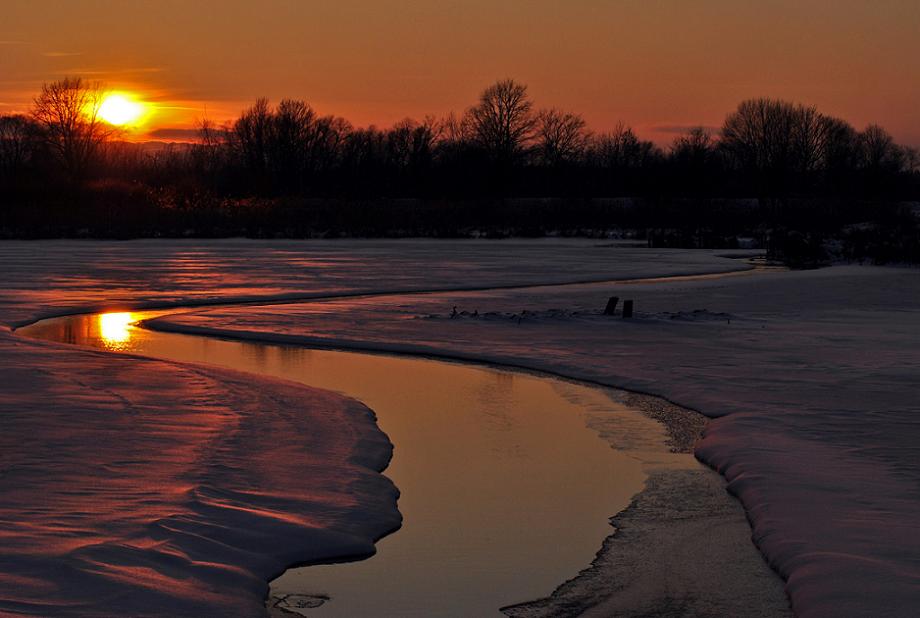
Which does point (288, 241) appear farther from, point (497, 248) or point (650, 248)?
point (650, 248)

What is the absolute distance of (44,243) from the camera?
4150 cm

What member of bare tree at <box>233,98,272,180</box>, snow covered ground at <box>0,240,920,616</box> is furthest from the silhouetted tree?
snow covered ground at <box>0,240,920,616</box>

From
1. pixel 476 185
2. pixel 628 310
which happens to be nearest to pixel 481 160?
pixel 476 185

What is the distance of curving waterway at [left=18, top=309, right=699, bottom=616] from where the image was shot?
19.6 ft

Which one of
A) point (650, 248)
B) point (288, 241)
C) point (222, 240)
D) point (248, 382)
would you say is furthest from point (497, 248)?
point (248, 382)

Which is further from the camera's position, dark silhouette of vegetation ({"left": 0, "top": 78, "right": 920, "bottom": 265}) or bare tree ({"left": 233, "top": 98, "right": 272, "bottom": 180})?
bare tree ({"left": 233, "top": 98, "right": 272, "bottom": 180})

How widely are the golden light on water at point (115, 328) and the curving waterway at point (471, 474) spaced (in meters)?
0.24

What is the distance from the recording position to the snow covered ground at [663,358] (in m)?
6.53

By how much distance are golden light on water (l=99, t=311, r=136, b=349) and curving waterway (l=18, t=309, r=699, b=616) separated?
244mm

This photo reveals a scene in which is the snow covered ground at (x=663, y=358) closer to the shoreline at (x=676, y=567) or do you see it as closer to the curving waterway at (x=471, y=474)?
the shoreline at (x=676, y=567)

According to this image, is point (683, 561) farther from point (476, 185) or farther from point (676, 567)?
point (476, 185)

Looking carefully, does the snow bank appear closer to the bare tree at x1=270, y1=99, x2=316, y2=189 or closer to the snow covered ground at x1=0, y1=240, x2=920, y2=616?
the snow covered ground at x1=0, y1=240, x2=920, y2=616

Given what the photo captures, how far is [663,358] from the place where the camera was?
45.5ft

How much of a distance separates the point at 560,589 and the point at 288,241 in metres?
39.6
